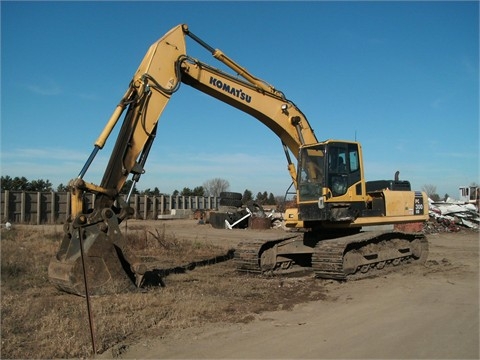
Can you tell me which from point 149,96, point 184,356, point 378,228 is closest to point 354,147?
point 378,228

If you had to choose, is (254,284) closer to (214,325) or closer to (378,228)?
(214,325)

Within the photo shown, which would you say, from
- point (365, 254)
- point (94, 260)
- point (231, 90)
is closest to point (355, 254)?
point (365, 254)

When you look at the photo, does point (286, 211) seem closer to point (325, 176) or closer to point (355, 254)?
point (325, 176)

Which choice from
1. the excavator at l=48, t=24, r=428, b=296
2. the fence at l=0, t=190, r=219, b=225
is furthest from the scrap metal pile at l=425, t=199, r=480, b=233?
the fence at l=0, t=190, r=219, b=225

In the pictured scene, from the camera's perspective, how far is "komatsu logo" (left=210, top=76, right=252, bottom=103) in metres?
10.7

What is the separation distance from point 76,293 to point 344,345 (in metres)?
4.43

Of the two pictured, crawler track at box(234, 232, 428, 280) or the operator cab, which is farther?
the operator cab

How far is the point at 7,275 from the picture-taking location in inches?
404

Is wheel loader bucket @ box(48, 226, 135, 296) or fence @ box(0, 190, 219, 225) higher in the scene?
fence @ box(0, 190, 219, 225)

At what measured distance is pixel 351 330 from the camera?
6500 millimetres

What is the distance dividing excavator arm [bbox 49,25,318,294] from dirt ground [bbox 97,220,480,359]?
1780 millimetres

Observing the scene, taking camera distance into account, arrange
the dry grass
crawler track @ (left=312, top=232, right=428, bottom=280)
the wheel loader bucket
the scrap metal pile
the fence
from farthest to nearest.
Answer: the fence < the scrap metal pile < crawler track @ (left=312, top=232, right=428, bottom=280) < the wheel loader bucket < the dry grass

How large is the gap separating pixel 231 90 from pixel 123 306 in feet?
18.4

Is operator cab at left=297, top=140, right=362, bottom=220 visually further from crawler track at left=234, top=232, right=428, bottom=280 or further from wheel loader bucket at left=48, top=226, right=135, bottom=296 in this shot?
wheel loader bucket at left=48, top=226, right=135, bottom=296
